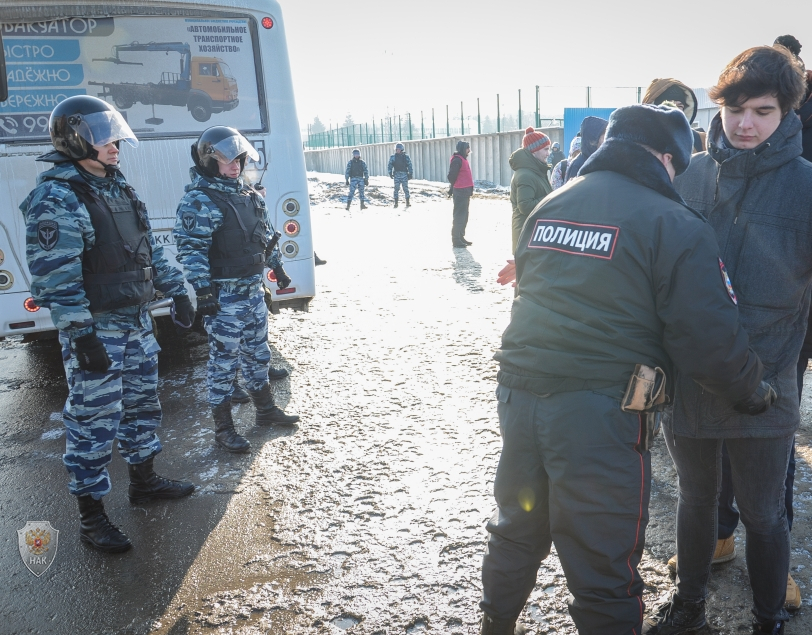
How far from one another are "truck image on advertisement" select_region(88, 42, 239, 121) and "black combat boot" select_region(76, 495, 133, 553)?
326 centimetres

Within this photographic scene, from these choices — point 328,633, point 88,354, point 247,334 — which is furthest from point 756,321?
point 247,334

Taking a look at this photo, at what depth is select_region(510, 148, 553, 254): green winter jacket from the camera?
555 centimetres

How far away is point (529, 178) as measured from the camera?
558 centimetres

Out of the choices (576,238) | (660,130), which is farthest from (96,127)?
(660,130)

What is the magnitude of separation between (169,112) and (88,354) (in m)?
2.95

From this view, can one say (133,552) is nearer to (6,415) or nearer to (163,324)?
(6,415)

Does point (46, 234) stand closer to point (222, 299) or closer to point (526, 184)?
point (222, 299)

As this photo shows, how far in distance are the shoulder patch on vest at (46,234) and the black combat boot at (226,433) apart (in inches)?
61.7

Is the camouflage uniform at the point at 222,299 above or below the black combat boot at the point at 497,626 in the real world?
above

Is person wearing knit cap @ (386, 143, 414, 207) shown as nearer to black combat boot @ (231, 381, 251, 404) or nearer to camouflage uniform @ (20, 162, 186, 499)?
black combat boot @ (231, 381, 251, 404)

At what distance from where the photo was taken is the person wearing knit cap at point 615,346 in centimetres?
174

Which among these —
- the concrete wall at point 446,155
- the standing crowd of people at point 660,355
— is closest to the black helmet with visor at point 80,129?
the standing crowd of people at point 660,355

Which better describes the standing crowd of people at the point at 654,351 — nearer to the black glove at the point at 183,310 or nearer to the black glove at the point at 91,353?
the black glove at the point at 91,353

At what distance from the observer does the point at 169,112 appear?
513 cm
